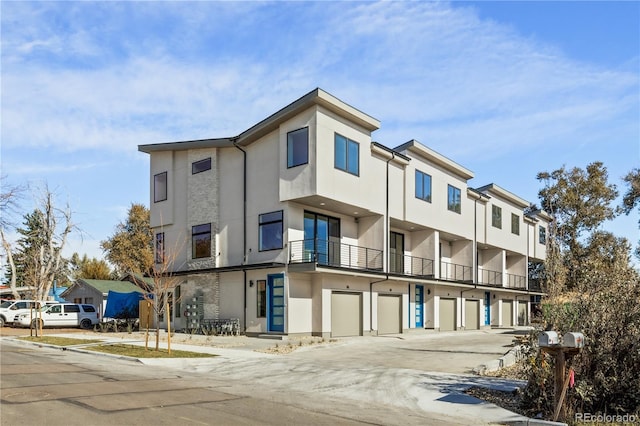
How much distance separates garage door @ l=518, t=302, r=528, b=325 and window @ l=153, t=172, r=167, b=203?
32.6m

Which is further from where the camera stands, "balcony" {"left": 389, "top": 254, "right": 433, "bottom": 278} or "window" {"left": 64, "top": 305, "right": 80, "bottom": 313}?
"window" {"left": 64, "top": 305, "right": 80, "bottom": 313}

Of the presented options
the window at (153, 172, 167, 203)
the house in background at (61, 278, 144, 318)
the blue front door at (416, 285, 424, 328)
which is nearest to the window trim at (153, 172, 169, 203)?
the window at (153, 172, 167, 203)

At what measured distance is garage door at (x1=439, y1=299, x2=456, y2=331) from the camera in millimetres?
36531

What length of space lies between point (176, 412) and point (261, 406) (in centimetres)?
161

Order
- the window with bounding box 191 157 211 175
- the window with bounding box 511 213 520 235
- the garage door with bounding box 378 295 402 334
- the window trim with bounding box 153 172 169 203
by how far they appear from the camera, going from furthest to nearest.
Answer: the window with bounding box 511 213 520 235 < the window trim with bounding box 153 172 169 203 < the window with bounding box 191 157 211 175 < the garage door with bounding box 378 295 402 334

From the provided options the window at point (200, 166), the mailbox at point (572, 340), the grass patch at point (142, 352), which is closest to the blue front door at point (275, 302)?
the grass patch at point (142, 352)

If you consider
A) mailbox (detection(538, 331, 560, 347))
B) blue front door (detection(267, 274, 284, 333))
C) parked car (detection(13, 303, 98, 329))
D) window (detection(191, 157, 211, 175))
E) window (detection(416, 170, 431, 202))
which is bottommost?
parked car (detection(13, 303, 98, 329))

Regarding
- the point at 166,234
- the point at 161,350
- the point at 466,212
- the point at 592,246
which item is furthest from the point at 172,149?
the point at 592,246

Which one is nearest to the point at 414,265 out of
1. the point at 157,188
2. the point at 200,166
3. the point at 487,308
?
the point at 487,308

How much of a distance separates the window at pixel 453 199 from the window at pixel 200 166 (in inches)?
615

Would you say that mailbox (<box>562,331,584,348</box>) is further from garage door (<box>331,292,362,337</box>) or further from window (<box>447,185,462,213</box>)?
window (<box>447,185,462,213</box>)

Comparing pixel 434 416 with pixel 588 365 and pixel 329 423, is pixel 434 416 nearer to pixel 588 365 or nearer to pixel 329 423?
pixel 329 423

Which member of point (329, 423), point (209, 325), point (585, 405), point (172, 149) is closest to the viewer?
point (329, 423)

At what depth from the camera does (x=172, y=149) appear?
107 ft
